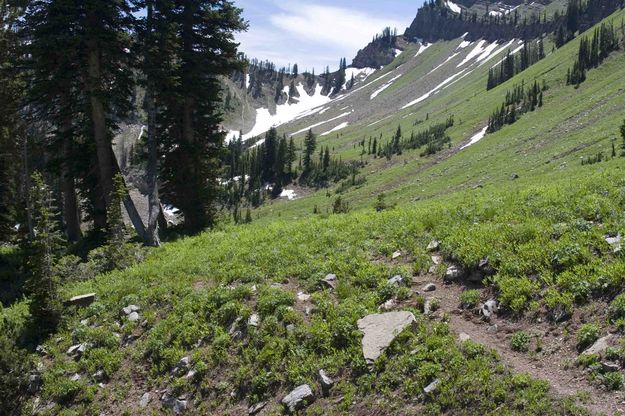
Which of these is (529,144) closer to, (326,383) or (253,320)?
(253,320)

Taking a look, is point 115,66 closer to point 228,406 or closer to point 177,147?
point 177,147

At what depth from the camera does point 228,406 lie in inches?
368

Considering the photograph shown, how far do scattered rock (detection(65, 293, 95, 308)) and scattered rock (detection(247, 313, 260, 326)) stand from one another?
5.99 metres

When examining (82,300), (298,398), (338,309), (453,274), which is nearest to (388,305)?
(338,309)

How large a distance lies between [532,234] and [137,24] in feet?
66.2

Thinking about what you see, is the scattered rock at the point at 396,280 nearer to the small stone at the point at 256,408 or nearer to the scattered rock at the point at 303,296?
the scattered rock at the point at 303,296

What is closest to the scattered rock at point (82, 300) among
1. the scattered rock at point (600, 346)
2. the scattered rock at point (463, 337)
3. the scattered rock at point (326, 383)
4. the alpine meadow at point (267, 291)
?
the alpine meadow at point (267, 291)

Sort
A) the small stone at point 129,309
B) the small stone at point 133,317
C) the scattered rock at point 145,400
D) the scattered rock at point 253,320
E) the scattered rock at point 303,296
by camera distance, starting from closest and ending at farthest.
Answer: the scattered rock at point 145,400 → the scattered rock at point 253,320 → the scattered rock at point 303,296 → the small stone at point 133,317 → the small stone at point 129,309

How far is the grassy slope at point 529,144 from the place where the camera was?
54812mm

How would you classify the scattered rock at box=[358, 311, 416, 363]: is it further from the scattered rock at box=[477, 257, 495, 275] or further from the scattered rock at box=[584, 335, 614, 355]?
the scattered rock at box=[584, 335, 614, 355]

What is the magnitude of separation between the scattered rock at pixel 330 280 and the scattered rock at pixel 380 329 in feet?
6.30

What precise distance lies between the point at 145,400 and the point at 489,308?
25.3ft

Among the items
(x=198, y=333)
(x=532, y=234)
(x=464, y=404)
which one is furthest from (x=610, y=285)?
(x=198, y=333)

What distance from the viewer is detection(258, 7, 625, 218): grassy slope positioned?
5481 centimetres
